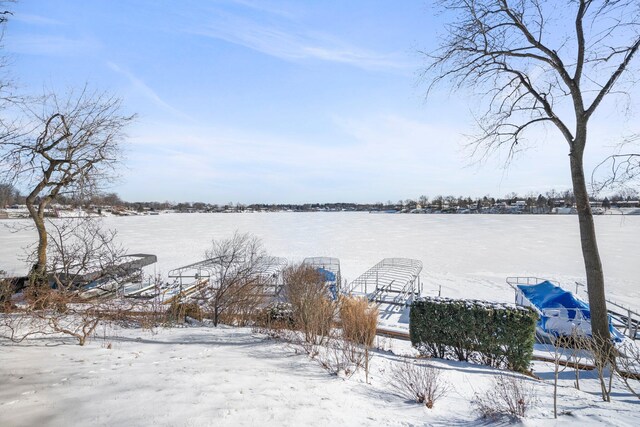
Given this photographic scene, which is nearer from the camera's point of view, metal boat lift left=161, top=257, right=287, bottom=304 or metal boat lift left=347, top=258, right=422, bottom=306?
metal boat lift left=161, top=257, right=287, bottom=304

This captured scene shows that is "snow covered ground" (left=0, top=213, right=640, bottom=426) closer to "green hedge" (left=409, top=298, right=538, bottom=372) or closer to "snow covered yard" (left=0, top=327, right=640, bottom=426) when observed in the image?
"snow covered yard" (left=0, top=327, right=640, bottom=426)

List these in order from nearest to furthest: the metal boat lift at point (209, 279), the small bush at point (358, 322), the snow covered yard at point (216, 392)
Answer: the snow covered yard at point (216, 392) → the small bush at point (358, 322) → the metal boat lift at point (209, 279)

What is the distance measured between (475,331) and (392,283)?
1219 centimetres

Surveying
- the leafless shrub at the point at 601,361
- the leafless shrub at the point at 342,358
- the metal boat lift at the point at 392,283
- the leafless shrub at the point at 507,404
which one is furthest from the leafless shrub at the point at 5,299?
the metal boat lift at the point at 392,283

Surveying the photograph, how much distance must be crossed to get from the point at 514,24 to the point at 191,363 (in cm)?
1038

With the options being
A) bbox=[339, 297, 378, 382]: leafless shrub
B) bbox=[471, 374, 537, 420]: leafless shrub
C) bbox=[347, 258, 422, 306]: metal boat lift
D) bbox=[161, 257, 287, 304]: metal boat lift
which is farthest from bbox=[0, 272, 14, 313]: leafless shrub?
bbox=[347, 258, 422, 306]: metal boat lift

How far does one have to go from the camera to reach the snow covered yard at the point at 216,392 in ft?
12.6

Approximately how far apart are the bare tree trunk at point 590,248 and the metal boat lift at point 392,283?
25.9 feet

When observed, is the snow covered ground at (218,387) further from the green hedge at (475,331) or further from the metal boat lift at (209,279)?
the metal boat lift at (209,279)

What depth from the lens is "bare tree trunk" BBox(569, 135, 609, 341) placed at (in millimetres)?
8086

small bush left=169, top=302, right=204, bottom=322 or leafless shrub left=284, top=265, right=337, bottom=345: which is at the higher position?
leafless shrub left=284, top=265, right=337, bottom=345

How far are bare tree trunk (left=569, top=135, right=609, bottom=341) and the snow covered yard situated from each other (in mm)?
1870

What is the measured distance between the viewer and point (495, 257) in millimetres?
26312

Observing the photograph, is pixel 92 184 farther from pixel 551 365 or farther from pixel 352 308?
pixel 551 365
